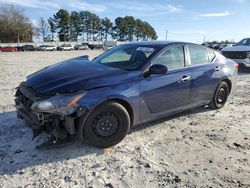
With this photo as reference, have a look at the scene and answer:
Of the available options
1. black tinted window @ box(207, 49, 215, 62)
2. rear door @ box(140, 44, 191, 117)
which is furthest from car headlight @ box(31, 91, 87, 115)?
black tinted window @ box(207, 49, 215, 62)

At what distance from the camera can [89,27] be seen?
8775 cm

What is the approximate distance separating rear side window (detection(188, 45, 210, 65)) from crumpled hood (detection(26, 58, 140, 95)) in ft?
5.08

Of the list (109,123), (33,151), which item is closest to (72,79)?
→ (109,123)

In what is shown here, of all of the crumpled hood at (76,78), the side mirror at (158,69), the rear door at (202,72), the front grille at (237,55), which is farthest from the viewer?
the front grille at (237,55)

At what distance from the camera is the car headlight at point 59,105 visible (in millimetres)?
3375

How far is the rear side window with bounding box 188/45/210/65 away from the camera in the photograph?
504cm

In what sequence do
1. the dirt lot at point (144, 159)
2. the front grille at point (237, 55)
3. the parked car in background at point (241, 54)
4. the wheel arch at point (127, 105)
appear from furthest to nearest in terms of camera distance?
the front grille at point (237, 55)
the parked car in background at point (241, 54)
the wheel arch at point (127, 105)
the dirt lot at point (144, 159)

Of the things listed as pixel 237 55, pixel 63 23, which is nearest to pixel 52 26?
pixel 63 23

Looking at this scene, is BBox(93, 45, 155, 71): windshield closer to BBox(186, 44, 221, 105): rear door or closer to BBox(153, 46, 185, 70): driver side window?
BBox(153, 46, 185, 70): driver side window

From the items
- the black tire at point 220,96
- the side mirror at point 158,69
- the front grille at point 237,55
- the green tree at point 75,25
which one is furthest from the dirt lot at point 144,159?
the green tree at point 75,25

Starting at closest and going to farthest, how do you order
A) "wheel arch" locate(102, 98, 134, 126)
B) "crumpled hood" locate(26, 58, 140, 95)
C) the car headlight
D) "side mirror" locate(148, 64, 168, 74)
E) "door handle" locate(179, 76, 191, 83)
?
the car headlight < "crumpled hood" locate(26, 58, 140, 95) < "wheel arch" locate(102, 98, 134, 126) < "side mirror" locate(148, 64, 168, 74) < "door handle" locate(179, 76, 191, 83)

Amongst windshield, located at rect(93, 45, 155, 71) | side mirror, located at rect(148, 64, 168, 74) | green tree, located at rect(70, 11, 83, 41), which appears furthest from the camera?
green tree, located at rect(70, 11, 83, 41)

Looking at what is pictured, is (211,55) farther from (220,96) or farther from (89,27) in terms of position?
(89,27)

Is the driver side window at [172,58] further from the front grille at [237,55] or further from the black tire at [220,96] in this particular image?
the front grille at [237,55]
